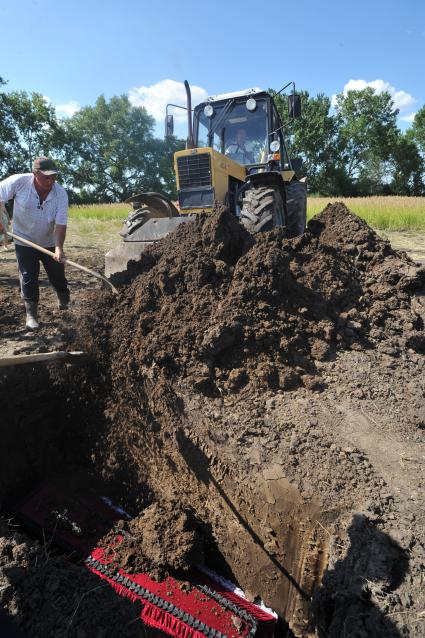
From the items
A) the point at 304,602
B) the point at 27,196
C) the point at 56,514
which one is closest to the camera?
the point at 304,602

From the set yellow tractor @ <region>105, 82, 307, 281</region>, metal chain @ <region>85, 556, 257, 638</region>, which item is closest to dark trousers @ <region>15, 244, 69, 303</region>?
yellow tractor @ <region>105, 82, 307, 281</region>

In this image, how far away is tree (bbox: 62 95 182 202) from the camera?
3812cm

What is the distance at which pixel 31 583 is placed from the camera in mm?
2143

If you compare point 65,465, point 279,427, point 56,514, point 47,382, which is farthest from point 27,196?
point 279,427

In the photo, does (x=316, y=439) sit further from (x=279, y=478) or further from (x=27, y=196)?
(x=27, y=196)

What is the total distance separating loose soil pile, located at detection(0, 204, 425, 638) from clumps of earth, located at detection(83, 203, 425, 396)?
0.01 metres

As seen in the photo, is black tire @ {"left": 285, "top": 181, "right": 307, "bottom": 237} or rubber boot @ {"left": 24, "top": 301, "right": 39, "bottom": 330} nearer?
rubber boot @ {"left": 24, "top": 301, "right": 39, "bottom": 330}

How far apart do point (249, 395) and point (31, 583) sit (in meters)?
1.57

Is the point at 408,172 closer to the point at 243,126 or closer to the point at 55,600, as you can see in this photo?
the point at 243,126

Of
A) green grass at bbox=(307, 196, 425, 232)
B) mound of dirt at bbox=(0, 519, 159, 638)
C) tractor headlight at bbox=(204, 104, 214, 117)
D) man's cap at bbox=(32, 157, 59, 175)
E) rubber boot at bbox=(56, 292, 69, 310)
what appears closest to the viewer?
mound of dirt at bbox=(0, 519, 159, 638)

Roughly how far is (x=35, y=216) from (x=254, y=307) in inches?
102

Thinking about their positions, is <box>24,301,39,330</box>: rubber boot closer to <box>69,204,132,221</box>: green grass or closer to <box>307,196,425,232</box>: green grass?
<box>307,196,425,232</box>: green grass

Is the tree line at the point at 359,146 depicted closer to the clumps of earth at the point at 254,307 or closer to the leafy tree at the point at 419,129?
the leafy tree at the point at 419,129

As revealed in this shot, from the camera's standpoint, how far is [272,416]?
8.39 ft
